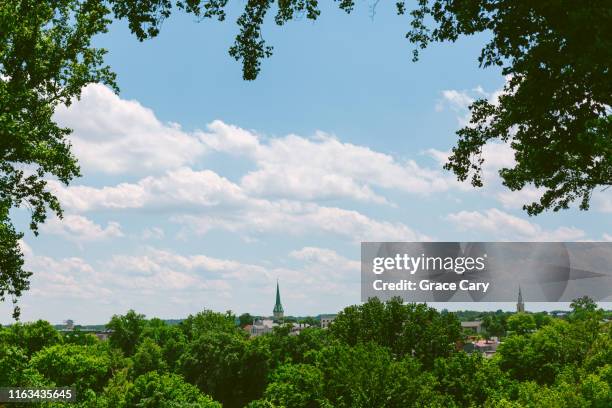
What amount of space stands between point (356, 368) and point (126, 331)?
73639mm

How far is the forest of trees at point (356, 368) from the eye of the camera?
46.6 metres

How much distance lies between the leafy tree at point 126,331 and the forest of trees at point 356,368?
14.8 meters

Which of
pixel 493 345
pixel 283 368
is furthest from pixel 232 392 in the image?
pixel 493 345

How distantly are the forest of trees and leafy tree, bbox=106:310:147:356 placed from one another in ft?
48.5

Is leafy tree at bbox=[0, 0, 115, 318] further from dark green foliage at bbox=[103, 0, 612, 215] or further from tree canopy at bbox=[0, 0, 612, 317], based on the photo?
dark green foliage at bbox=[103, 0, 612, 215]

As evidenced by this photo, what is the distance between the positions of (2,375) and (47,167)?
18.5m

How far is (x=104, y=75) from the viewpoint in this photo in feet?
93.9

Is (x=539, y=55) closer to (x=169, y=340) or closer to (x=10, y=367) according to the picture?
(x=10, y=367)

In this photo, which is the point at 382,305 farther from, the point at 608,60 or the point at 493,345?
the point at 493,345

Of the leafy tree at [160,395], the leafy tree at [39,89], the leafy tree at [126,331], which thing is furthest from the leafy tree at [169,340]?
the leafy tree at [39,89]

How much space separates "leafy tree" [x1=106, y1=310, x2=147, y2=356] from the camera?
113125mm

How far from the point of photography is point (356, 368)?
158ft

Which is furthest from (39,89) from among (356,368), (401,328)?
(401,328)

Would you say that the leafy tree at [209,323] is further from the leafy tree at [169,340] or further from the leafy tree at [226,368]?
the leafy tree at [226,368]
